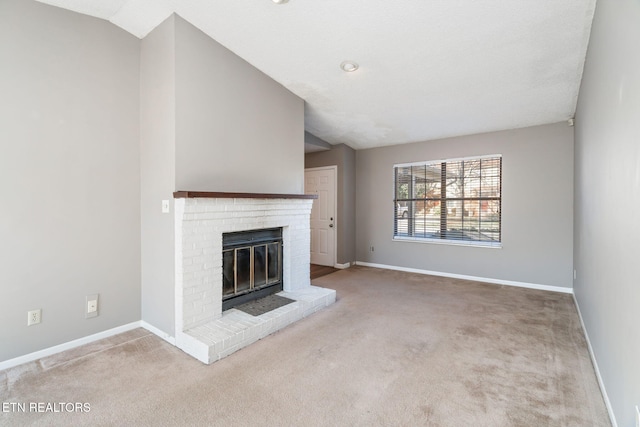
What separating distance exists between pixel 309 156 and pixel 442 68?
3336 mm

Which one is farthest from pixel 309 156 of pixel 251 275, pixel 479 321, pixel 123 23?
pixel 479 321

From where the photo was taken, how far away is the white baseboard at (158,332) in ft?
8.43

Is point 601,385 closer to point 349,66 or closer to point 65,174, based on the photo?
point 349,66

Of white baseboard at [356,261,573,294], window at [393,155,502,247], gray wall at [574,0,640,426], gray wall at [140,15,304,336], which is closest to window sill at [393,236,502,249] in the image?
window at [393,155,502,247]

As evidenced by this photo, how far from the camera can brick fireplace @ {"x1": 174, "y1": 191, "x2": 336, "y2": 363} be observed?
243cm

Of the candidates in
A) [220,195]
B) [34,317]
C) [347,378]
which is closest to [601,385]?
[347,378]

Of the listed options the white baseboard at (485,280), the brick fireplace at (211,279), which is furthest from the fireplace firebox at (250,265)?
the white baseboard at (485,280)

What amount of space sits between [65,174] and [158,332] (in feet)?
5.10

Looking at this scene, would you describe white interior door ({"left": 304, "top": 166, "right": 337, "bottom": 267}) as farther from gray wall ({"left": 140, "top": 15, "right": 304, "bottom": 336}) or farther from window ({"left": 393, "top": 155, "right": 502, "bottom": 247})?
gray wall ({"left": 140, "top": 15, "right": 304, "bottom": 336})

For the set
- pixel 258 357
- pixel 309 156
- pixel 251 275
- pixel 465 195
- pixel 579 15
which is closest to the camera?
pixel 579 15

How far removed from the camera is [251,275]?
3244mm

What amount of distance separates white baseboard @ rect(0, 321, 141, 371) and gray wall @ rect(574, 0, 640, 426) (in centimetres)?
351

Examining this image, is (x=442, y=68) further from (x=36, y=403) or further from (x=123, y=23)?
(x=36, y=403)

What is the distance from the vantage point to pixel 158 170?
2686 mm
